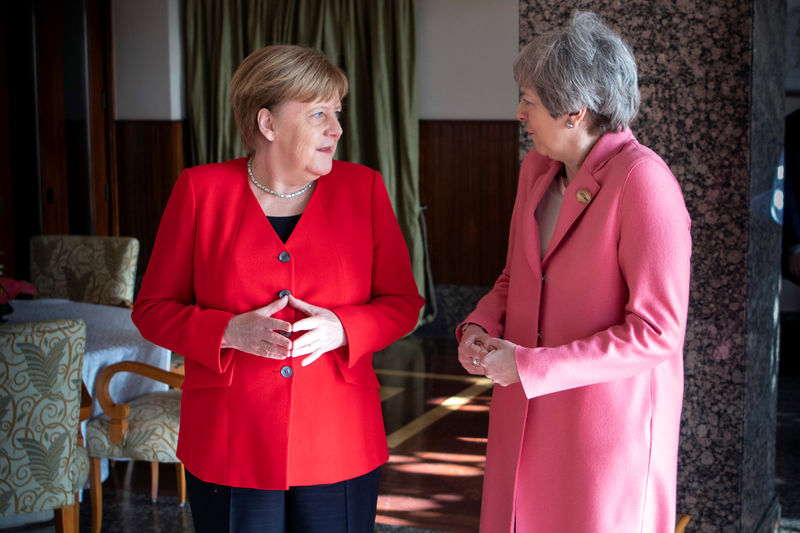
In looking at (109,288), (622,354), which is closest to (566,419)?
(622,354)

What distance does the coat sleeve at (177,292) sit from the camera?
1688mm

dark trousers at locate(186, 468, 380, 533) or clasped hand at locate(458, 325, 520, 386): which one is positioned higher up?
clasped hand at locate(458, 325, 520, 386)

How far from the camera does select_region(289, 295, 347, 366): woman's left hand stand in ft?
5.32

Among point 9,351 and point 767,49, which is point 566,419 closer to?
point 767,49

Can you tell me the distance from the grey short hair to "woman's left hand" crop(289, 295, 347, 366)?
0.59 metres

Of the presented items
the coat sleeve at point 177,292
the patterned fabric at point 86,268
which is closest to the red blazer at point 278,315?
the coat sleeve at point 177,292

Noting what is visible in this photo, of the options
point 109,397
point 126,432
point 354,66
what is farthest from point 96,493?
point 354,66

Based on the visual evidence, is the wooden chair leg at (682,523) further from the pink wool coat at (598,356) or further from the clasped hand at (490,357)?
the clasped hand at (490,357)

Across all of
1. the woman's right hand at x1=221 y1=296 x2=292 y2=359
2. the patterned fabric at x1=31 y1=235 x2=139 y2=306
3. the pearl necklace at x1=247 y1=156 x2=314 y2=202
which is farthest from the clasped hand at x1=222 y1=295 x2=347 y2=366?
the patterned fabric at x1=31 y1=235 x2=139 y2=306

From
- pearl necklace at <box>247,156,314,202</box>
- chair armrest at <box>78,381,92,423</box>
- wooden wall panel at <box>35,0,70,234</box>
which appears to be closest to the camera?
pearl necklace at <box>247,156,314,202</box>

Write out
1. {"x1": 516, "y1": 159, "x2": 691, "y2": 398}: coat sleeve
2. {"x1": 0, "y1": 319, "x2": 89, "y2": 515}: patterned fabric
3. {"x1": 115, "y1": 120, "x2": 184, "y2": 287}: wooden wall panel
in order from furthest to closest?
1. {"x1": 115, "y1": 120, "x2": 184, "y2": 287}: wooden wall panel
2. {"x1": 0, "y1": 319, "x2": 89, "y2": 515}: patterned fabric
3. {"x1": 516, "y1": 159, "x2": 691, "y2": 398}: coat sleeve

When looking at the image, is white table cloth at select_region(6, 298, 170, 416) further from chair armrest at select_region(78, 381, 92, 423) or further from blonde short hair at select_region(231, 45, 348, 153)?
blonde short hair at select_region(231, 45, 348, 153)

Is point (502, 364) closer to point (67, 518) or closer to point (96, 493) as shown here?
point (67, 518)

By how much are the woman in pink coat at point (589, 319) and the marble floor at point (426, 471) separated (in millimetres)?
1051
